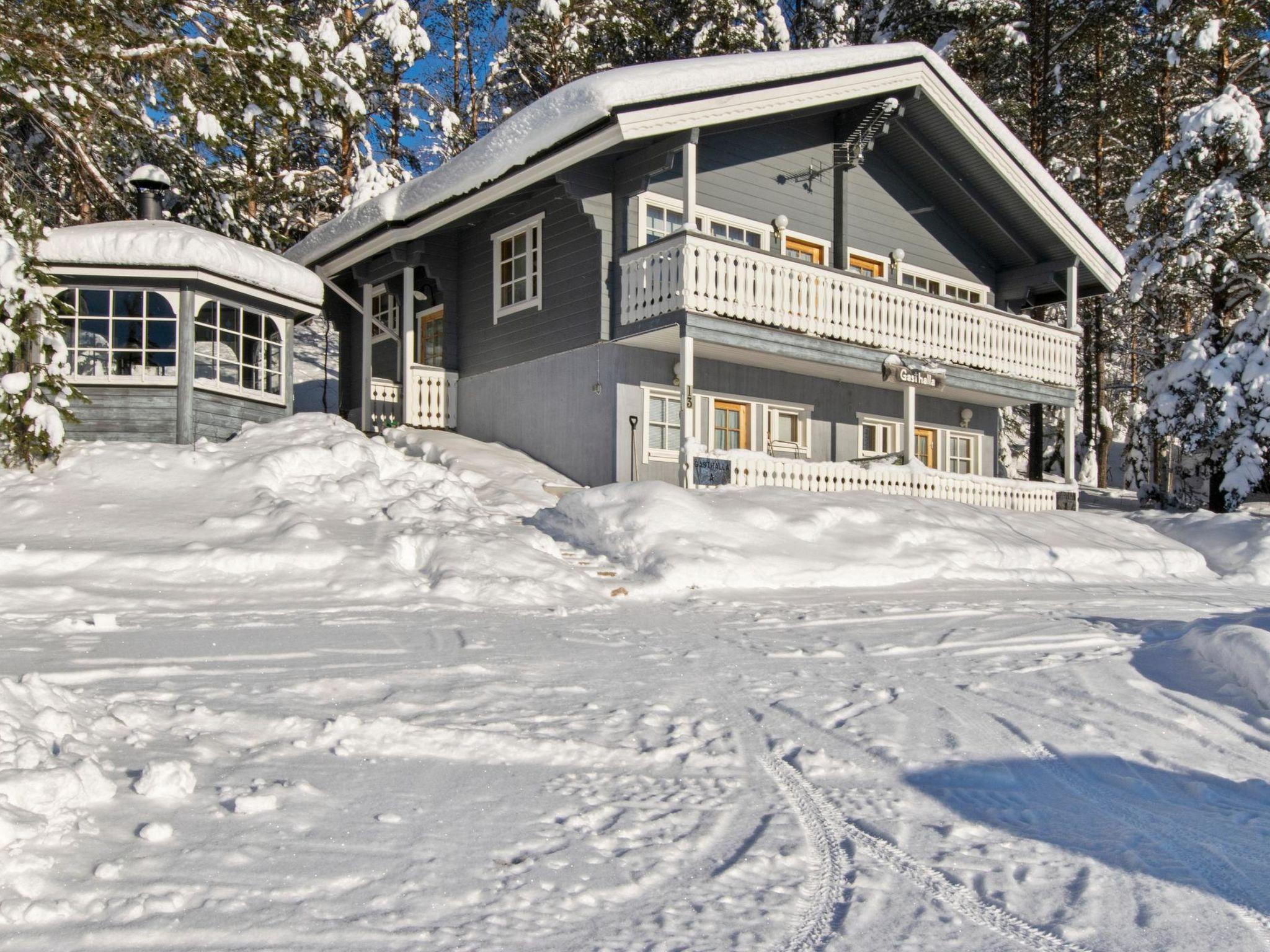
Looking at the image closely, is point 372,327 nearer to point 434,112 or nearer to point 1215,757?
point 434,112

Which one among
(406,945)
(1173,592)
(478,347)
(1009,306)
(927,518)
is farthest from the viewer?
(1009,306)

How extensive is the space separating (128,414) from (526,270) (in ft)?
20.5

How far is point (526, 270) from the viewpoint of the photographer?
16266mm

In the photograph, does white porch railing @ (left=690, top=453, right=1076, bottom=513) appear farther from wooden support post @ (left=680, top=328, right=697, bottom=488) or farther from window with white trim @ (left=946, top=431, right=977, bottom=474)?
window with white trim @ (left=946, top=431, right=977, bottom=474)

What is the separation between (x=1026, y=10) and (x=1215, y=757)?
1100 inches

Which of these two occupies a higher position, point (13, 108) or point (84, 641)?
point (13, 108)

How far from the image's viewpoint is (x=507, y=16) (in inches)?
1190

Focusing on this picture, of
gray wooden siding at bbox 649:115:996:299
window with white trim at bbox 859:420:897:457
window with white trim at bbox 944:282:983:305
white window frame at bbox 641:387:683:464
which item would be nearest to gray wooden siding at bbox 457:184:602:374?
white window frame at bbox 641:387:683:464

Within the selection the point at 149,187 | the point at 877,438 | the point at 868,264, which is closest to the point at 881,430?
the point at 877,438

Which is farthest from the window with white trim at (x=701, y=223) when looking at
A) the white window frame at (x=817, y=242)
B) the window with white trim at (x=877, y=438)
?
the window with white trim at (x=877, y=438)

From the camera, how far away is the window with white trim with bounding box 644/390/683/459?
15.0 m

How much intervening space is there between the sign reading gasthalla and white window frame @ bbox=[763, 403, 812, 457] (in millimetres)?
1698

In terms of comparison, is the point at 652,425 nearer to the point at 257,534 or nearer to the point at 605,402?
the point at 605,402

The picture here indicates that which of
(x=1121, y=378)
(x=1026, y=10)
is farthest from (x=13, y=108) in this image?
(x=1121, y=378)
